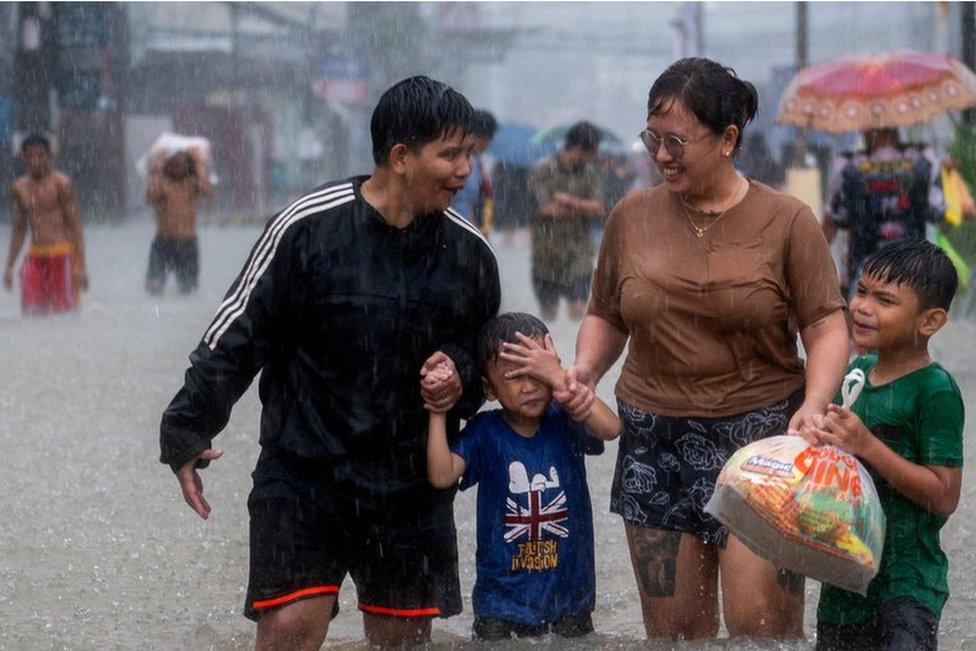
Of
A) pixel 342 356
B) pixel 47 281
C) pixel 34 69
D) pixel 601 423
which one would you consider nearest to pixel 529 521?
pixel 601 423

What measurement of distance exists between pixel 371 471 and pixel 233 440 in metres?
5.51

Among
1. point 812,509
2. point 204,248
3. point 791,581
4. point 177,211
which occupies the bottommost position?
point 204,248

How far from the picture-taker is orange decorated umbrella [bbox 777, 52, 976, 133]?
34.6 ft

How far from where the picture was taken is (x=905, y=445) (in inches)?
164

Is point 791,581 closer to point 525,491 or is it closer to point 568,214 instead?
point 525,491

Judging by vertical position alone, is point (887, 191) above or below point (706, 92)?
below

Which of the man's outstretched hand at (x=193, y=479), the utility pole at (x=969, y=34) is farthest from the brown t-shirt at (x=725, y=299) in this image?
the utility pole at (x=969, y=34)

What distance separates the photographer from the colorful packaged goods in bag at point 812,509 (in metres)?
3.88

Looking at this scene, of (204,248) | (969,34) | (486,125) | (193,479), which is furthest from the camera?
(204,248)

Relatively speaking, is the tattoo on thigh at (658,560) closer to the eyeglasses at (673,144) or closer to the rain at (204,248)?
the rain at (204,248)

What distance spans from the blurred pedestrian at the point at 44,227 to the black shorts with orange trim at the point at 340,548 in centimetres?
1207

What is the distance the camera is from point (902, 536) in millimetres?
4148

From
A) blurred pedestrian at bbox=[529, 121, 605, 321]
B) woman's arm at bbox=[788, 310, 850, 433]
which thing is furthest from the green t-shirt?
blurred pedestrian at bbox=[529, 121, 605, 321]

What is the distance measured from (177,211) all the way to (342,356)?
15.3 m
